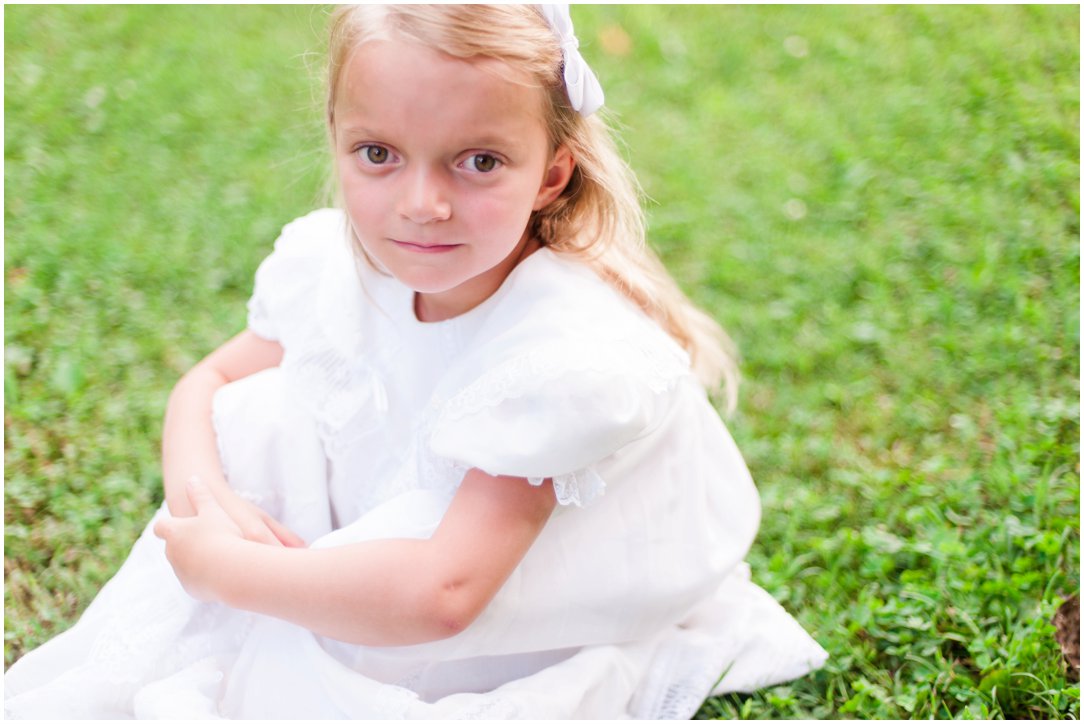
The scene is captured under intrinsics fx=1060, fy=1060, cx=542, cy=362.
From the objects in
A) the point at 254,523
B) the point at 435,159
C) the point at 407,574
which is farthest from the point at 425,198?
the point at 254,523

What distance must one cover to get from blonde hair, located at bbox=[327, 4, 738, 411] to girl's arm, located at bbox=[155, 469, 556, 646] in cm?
45

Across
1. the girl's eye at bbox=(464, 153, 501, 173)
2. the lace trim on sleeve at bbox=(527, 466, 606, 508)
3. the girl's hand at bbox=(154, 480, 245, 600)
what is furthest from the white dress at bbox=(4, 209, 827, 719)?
the girl's eye at bbox=(464, 153, 501, 173)

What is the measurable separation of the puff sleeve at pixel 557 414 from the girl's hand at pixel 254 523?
0.38m

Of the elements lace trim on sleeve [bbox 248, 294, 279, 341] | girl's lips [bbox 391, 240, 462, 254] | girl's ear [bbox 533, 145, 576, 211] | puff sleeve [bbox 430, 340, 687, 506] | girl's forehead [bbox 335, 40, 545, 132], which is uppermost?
girl's forehead [bbox 335, 40, 545, 132]

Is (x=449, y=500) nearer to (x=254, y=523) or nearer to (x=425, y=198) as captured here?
(x=254, y=523)

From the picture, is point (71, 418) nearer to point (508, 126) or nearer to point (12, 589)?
point (12, 589)

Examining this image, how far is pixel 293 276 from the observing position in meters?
2.05

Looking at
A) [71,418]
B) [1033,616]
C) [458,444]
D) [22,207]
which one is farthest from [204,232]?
[1033,616]

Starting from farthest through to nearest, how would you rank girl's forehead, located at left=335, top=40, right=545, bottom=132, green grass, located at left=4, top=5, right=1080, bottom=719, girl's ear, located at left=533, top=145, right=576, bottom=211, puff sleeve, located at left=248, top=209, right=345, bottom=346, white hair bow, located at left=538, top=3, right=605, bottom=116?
green grass, located at left=4, top=5, right=1080, bottom=719
puff sleeve, located at left=248, top=209, right=345, bottom=346
girl's ear, located at left=533, top=145, right=576, bottom=211
white hair bow, located at left=538, top=3, right=605, bottom=116
girl's forehead, located at left=335, top=40, right=545, bottom=132

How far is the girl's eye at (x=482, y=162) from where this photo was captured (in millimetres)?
1517

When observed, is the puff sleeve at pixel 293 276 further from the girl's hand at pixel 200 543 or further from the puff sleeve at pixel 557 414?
the puff sleeve at pixel 557 414

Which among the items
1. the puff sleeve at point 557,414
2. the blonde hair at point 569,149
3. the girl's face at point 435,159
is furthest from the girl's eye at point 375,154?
the puff sleeve at point 557,414

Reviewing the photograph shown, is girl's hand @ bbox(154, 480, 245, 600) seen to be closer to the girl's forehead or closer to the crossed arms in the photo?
the crossed arms

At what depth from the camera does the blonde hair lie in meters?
1.46
